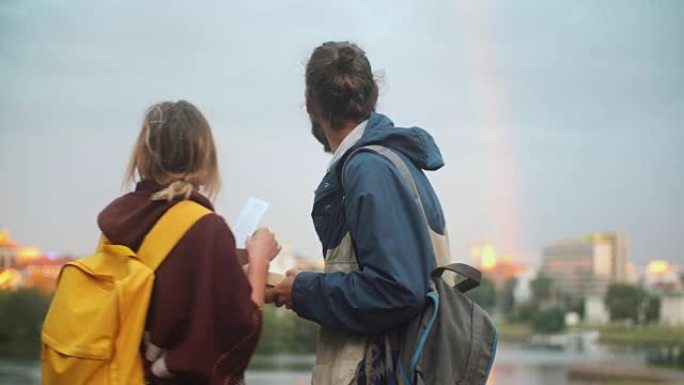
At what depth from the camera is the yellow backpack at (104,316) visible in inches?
37.9

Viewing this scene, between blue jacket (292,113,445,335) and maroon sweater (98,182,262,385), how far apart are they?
0.11 metres

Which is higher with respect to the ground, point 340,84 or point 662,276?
point 340,84

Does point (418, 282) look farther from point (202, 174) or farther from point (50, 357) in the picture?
point (50, 357)

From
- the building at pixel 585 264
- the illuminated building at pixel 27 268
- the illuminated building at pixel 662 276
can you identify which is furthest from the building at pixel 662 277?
the illuminated building at pixel 27 268

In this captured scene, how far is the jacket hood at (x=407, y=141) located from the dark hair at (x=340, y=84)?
0.03m

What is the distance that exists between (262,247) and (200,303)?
0.13 m

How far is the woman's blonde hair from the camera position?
1035 mm

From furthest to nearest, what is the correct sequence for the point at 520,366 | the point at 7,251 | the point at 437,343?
the point at 520,366 → the point at 7,251 → the point at 437,343

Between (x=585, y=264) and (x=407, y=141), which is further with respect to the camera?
(x=585, y=264)

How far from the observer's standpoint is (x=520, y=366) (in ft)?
13.0

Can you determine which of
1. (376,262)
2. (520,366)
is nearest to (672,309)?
(520,366)

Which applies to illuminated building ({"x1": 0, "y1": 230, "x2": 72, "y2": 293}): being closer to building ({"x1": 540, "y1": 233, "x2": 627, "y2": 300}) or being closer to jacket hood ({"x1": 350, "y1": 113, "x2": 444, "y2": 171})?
jacket hood ({"x1": 350, "y1": 113, "x2": 444, "y2": 171})

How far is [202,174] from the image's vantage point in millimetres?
1046

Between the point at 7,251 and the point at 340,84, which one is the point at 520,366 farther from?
the point at 340,84
